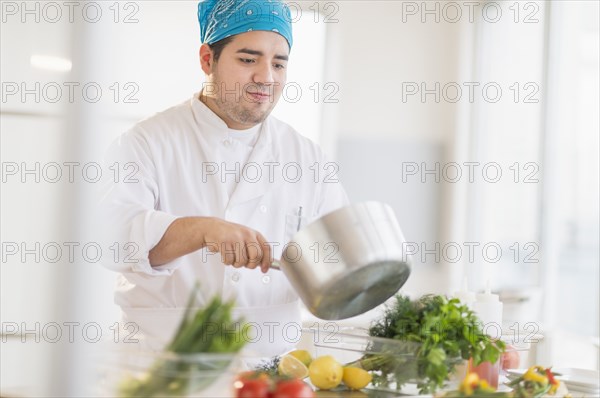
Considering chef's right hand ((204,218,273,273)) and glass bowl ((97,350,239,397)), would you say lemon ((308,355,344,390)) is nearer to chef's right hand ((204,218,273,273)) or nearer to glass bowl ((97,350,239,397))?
chef's right hand ((204,218,273,273))

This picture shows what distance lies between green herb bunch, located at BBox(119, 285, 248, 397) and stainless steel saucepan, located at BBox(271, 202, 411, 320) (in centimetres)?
29

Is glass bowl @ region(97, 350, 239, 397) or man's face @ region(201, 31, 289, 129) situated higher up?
man's face @ region(201, 31, 289, 129)

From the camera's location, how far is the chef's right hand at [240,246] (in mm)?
1396

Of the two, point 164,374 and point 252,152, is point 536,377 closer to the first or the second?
point 164,374

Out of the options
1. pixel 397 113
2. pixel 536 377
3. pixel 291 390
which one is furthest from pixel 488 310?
pixel 397 113

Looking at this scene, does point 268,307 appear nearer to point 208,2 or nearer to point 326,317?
point 326,317

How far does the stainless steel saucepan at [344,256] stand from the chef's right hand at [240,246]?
0.04 m

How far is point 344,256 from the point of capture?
1268mm

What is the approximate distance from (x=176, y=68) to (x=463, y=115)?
5.76ft

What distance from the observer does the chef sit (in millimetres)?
1851

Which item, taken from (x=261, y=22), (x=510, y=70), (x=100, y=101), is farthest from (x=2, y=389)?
(x=510, y=70)

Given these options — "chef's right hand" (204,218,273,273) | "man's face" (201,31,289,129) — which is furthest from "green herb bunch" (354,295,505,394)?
"man's face" (201,31,289,129)

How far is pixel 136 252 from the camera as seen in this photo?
161cm

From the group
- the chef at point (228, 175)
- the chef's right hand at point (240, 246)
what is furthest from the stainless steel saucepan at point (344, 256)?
the chef at point (228, 175)
